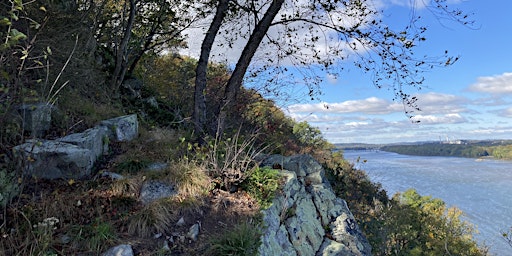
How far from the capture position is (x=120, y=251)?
3.07 metres

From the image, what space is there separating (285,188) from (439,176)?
3067 inches

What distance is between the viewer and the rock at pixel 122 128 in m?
5.67


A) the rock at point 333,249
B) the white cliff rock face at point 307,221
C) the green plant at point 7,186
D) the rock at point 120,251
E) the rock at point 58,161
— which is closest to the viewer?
the rock at point 120,251

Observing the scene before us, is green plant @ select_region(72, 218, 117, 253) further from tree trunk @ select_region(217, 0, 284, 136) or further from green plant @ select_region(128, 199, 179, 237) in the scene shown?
tree trunk @ select_region(217, 0, 284, 136)

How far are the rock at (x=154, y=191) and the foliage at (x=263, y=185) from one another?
1.10m

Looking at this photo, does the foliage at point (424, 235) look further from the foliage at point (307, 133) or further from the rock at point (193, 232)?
the rock at point (193, 232)

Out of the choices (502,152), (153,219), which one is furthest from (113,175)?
(502,152)

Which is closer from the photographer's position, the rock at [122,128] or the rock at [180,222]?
the rock at [180,222]

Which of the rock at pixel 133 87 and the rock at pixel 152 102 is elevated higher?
the rock at pixel 133 87

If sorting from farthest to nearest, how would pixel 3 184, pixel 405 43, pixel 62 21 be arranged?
1. pixel 405 43
2. pixel 62 21
3. pixel 3 184

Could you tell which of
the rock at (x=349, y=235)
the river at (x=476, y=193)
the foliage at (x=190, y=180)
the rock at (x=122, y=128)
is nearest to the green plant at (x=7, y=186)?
the foliage at (x=190, y=180)

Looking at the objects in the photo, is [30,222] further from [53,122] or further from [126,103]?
[126,103]

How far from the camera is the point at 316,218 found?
5199mm

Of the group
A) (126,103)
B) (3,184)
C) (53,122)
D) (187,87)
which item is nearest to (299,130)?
(187,87)
